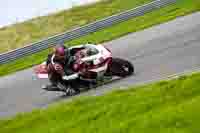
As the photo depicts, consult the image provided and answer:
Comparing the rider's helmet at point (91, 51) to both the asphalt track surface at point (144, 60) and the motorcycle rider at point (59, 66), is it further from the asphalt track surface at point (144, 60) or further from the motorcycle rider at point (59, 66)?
the asphalt track surface at point (144, 60)

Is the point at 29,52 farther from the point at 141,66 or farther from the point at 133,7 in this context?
the point at 141,66

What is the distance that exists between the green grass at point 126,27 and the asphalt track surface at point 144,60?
2.68 ft

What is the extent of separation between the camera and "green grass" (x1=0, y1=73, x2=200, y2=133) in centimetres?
946

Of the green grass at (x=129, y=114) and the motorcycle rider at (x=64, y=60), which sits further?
the motorcycle rider at (x=64, y=60)

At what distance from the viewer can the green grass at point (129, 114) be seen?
946 cm

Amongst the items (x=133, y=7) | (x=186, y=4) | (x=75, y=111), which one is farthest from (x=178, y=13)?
(x=75, y=111)

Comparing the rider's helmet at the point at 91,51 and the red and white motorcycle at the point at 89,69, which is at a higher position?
the rider's helmet at the point at 91,51

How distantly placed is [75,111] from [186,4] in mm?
16925

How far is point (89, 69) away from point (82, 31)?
33.2 ft

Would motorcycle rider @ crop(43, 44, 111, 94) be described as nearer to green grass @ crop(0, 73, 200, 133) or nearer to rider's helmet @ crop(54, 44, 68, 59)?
rider's helmet @ crop(54, 44, 68, 59)

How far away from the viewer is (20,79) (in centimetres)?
2308

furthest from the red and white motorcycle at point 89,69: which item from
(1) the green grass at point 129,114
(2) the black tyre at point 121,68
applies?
(1) the green grass at point 129,114

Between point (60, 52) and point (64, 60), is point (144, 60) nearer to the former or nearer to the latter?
point (64, 60)

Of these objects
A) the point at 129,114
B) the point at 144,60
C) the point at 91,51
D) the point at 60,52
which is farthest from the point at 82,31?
the point at 129,114
